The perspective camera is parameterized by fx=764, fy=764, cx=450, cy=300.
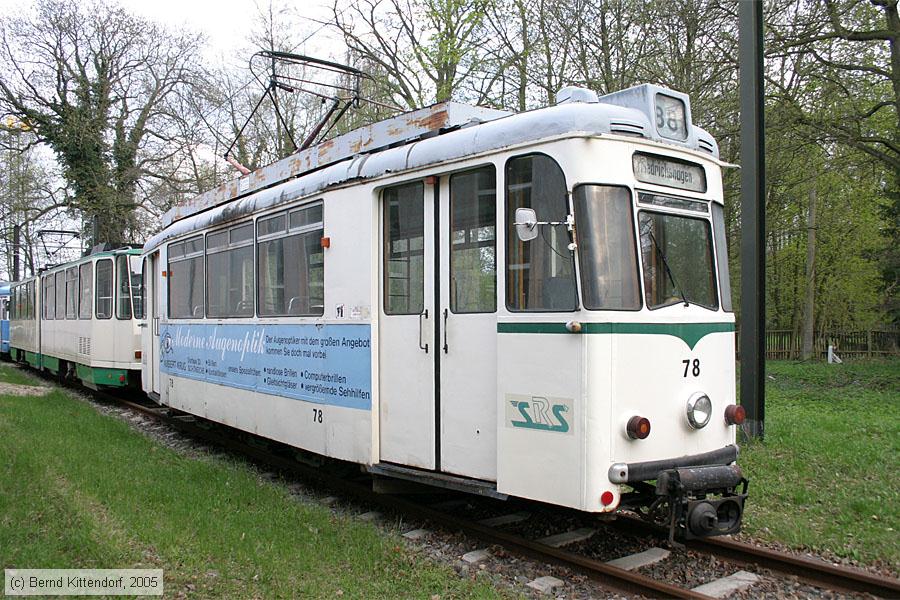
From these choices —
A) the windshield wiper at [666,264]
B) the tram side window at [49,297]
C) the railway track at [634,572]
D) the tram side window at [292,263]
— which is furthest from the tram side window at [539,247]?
the tram side window at [49,297]

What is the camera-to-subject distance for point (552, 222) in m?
4.89

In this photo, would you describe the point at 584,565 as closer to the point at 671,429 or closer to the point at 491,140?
the point at 671,429

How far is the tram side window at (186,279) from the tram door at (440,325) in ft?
13.6

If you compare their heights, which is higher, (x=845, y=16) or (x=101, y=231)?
(x=845, y=16)

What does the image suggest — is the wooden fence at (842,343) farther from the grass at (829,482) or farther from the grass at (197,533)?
the grass at (197,533)

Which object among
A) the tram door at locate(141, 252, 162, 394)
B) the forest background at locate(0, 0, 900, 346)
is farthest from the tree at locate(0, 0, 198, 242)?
the tram door at locate(141, 252, 162, 394)

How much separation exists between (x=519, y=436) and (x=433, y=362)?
98cm

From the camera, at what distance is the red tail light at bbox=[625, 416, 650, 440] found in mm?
4688

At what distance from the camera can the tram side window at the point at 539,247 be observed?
4.86 metres

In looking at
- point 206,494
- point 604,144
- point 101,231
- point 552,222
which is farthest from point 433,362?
point 101,231

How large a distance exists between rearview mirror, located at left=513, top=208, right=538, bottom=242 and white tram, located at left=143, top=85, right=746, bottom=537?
0.01m

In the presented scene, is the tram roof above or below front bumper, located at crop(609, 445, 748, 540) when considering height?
above

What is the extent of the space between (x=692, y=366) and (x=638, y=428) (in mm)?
730

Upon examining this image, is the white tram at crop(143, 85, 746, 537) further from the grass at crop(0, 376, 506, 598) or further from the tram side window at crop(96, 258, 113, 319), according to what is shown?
the tram side window at crop(96, 258, 113, 319)
